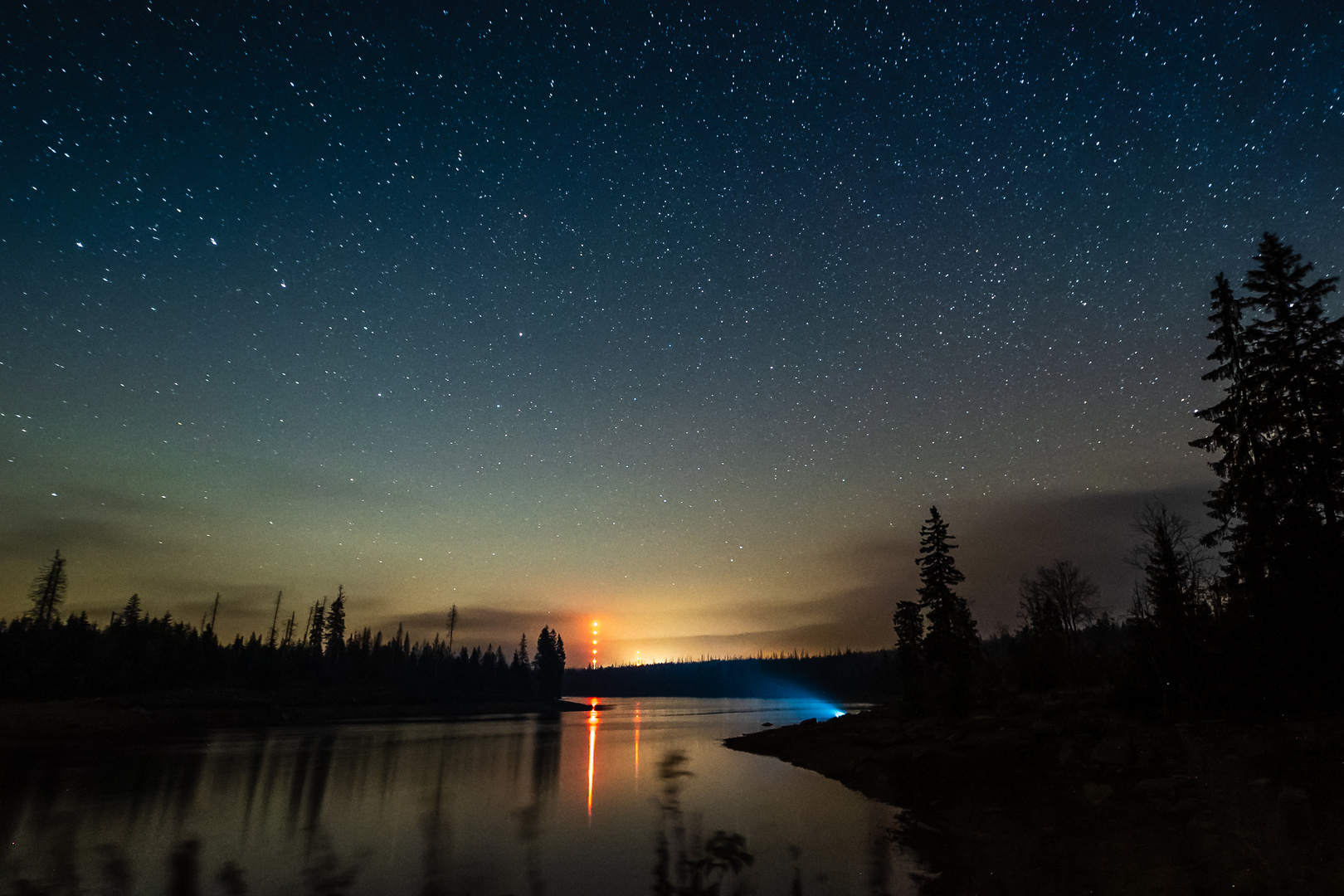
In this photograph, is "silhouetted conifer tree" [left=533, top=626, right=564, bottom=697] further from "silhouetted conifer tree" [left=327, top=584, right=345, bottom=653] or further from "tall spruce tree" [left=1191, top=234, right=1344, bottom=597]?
"tall spruce tree" [left=1191, top=234, right=1344, bottom=597]

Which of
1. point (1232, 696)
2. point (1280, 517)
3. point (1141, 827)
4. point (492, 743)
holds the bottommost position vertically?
point (492, 743)

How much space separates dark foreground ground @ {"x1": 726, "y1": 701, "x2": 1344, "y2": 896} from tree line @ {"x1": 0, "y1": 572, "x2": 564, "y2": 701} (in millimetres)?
104514

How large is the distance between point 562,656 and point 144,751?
135m

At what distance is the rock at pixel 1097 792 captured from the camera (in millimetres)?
19906

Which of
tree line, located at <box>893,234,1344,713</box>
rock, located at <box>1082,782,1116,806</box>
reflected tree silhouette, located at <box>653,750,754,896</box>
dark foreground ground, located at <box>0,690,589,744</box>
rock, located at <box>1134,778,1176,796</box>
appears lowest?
dark foreground ground, located at <box>0,690,589,744</box>

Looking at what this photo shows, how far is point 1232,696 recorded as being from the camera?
2495 cm

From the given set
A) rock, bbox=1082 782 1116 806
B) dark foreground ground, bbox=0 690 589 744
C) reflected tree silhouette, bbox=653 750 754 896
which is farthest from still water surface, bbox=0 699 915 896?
dark foreground ground, bbox=0 690 589 744

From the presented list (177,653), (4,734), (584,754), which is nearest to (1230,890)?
(584,754)

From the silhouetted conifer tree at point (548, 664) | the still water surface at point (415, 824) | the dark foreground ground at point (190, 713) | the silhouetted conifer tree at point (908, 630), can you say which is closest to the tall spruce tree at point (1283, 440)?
the still water surface at point (415, 824)

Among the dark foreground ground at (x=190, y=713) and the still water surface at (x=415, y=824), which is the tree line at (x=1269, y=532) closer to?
the still water surface at (x=415, y=824)

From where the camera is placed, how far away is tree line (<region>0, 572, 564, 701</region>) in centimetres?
8600

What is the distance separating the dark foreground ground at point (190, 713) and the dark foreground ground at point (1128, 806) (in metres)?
77.8

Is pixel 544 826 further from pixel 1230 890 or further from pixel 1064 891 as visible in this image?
pixel 1230 890

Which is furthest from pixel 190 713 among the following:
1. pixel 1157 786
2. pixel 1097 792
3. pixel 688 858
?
pixel 1157 786
